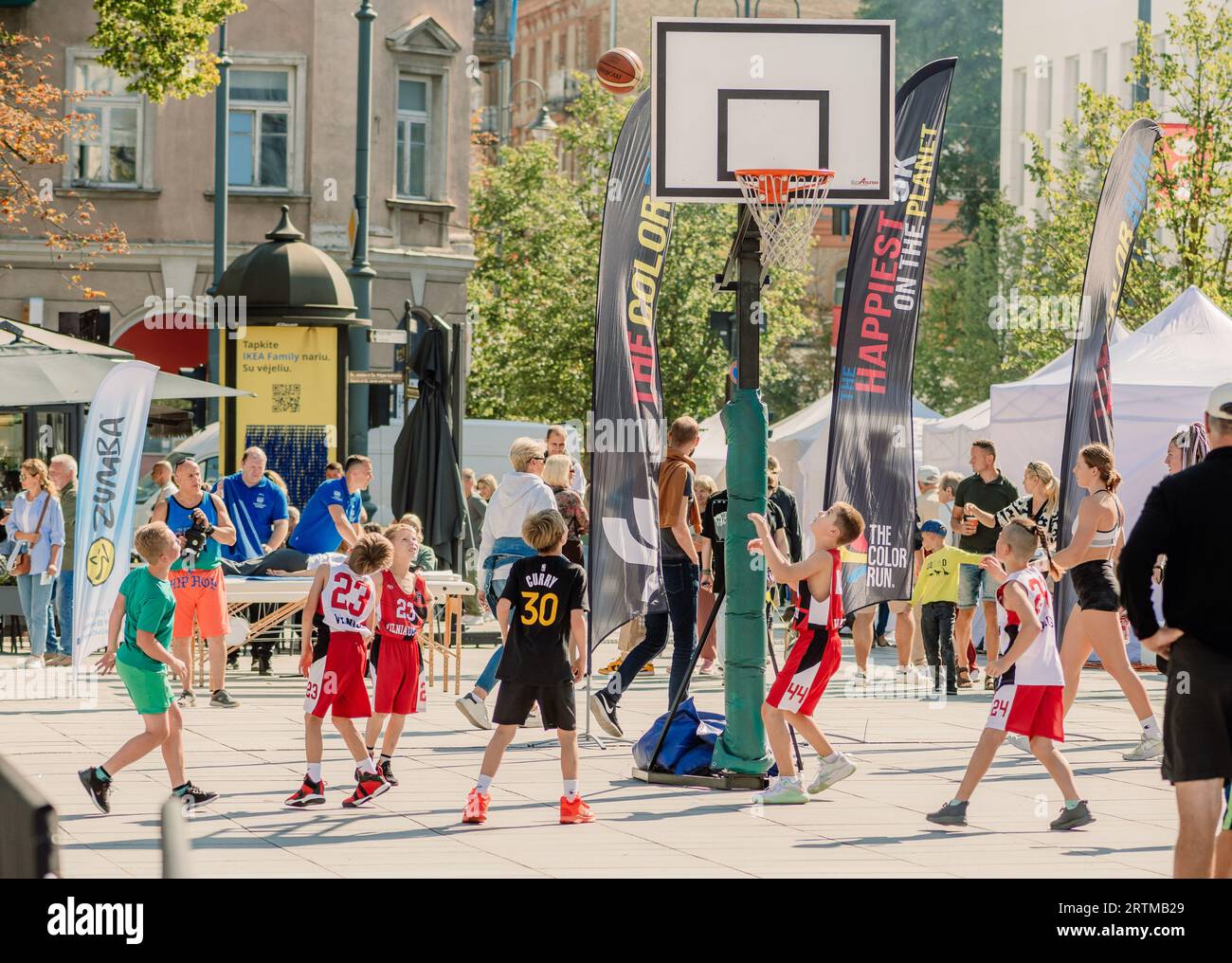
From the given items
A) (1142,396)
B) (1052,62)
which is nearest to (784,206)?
(1142,396)

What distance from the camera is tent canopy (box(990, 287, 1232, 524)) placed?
18.4 meters

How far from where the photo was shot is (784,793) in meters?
9.80

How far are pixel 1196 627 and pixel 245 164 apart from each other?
2720 cm

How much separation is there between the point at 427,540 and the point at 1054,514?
617 cm

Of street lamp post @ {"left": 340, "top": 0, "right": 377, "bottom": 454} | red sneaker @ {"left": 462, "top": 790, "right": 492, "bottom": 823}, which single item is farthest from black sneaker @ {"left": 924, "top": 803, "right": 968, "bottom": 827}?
street lamp post @ {"left": 340, "top": 0, "right": 377, "bottom": 454}

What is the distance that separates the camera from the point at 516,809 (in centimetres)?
958

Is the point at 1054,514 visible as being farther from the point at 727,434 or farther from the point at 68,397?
the point at 68,397

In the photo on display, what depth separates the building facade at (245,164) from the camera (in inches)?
1214

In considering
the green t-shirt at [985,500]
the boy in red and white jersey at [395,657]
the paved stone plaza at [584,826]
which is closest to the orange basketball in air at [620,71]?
the boy in red and white jersey at [395,657]

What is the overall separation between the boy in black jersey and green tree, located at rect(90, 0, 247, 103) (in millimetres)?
12538

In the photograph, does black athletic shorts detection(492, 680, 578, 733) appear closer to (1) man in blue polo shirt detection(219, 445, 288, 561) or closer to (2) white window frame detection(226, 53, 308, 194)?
(1) man in blue polo shirt detection(219, 445, 288, 561)

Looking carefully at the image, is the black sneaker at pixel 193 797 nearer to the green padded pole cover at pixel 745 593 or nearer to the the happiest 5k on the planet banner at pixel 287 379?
the green padded pole cover at pixel 745 593

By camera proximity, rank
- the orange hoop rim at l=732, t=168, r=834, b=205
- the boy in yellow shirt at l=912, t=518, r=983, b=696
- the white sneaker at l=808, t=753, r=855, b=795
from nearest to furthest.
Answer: the white sneaker at l=808, t=753, r=855, b=795 < the orange hoop rim at l=732, t=168, r=834, b=205 < the boy in yellow shirt at l=912, t=518, r=983, b=696
